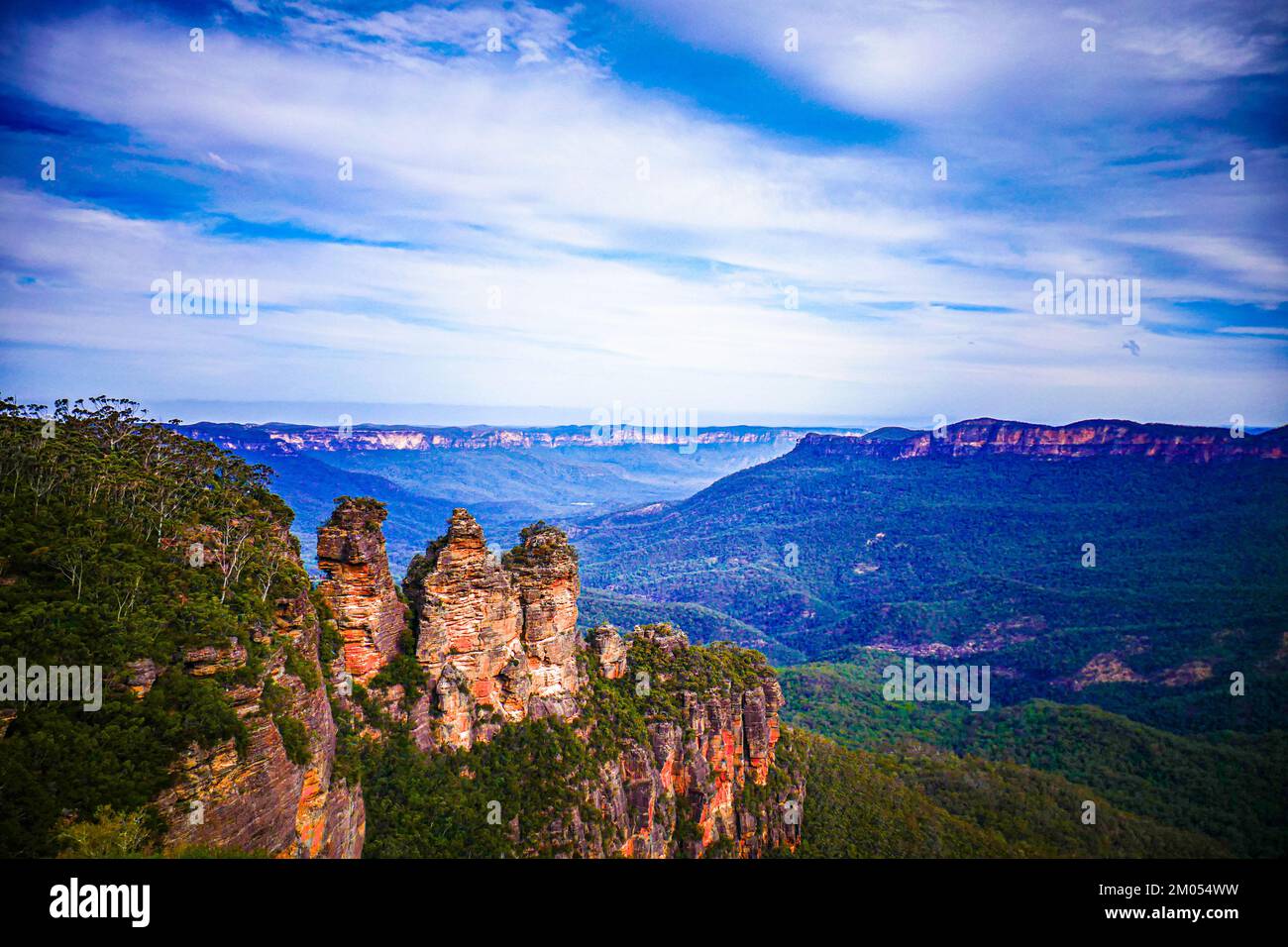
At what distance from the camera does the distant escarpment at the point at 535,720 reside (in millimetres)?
28297

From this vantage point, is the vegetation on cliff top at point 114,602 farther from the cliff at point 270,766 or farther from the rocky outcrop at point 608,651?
the rocky outcrop at point 608,651

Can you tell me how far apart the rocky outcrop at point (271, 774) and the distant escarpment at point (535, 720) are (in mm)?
4483

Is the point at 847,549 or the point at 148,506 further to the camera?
the point at 847,549

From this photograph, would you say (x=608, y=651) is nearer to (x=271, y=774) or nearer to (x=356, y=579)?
(x=356, y=579)

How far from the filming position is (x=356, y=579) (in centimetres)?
2819

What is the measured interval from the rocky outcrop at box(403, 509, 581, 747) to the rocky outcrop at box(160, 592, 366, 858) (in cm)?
739

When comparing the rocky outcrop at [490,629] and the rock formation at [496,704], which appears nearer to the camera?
the rock formation at [496,704]

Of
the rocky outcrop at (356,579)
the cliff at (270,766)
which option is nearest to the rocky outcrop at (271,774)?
the cliff at (270,766)

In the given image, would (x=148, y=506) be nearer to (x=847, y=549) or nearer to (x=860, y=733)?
(x=860, y=733)

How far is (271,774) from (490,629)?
15.5m

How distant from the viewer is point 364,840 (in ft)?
82.6

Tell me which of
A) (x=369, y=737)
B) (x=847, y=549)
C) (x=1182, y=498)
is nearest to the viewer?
(x=369, y=737)
